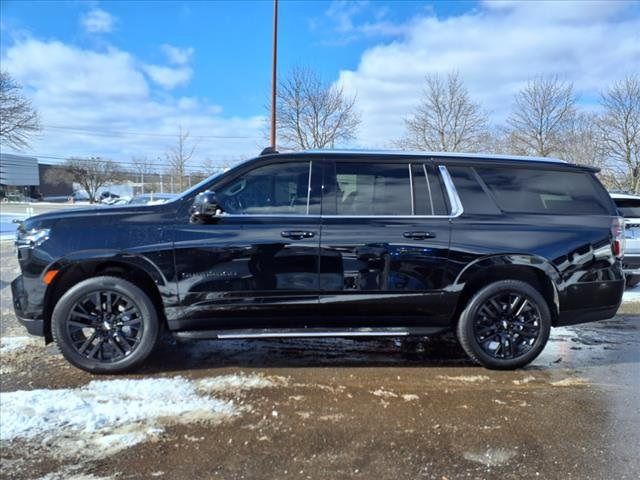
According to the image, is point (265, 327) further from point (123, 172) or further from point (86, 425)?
point (123, 172)

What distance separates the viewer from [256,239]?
4.09 metres

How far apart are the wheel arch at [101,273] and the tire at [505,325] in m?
2.63

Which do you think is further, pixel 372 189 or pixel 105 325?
pixel 372 189

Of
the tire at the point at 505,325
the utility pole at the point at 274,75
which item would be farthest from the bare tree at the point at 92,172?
the tire at the point at 505,325

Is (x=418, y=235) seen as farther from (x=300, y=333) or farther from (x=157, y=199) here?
(x=157, y=199)

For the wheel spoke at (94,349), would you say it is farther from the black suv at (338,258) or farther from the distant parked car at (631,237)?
the distant parked car at (631,237)

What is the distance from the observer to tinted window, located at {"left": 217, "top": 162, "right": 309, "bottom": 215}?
4.23m

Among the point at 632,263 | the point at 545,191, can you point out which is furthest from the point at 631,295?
the point at 545,191

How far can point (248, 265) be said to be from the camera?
4109mm

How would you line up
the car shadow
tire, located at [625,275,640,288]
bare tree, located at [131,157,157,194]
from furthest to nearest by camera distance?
bare tree, located at [131,157,157,194] → tire, located at [625,275,640,288] → the car shadow

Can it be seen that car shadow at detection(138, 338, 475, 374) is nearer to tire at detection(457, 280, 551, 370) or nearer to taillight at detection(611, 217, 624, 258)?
tire at detection(457, 280, 551, 370)

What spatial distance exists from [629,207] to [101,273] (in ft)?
24.8

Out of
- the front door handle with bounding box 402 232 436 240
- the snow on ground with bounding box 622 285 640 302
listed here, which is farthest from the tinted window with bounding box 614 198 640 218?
the front door handle with bounding box 402 232 436 240

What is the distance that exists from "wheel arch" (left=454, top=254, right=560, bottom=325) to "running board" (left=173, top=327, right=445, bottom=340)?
1.58 ft
